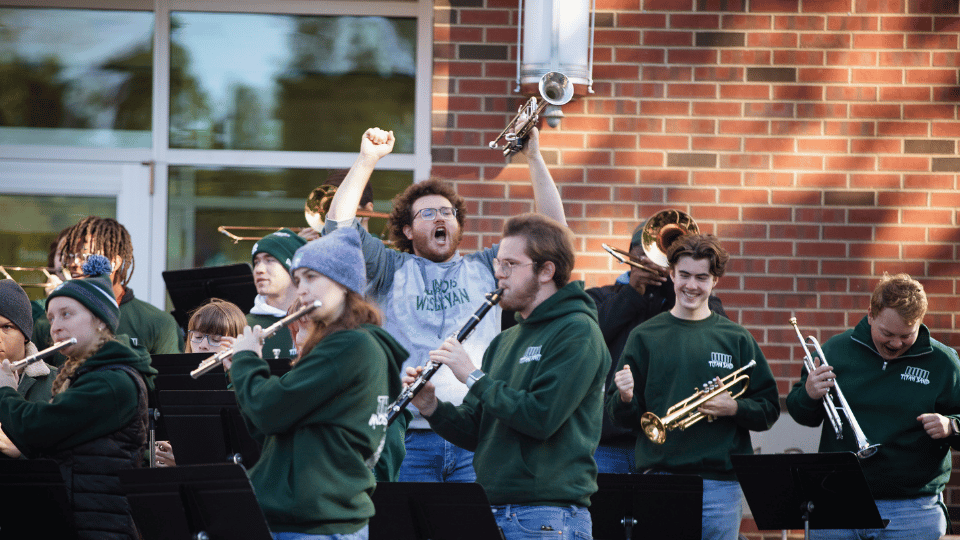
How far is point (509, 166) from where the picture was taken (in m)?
6.44

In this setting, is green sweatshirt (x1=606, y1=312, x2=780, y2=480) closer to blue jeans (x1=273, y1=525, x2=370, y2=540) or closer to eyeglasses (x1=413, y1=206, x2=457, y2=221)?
eyeglasses (x1=413, y1=206, x2=457, y2=221)

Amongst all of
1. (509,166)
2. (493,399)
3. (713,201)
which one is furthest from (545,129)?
(493,399)

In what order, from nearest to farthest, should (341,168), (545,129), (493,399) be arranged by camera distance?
(493,399), (545,129), (341,168)

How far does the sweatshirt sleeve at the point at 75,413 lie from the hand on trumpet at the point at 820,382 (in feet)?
10.6

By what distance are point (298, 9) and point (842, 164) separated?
372 centimetres

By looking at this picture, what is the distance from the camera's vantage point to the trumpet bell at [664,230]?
18.6 feet

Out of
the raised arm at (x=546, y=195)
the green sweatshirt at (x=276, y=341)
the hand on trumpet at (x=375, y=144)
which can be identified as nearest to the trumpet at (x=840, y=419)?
the raised arm at (x=546, y=195)

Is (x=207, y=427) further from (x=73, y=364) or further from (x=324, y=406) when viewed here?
(x=324, y=406)

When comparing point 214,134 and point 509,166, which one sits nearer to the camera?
point 509,166

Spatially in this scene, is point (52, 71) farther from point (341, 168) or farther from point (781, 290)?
point (781, 290)

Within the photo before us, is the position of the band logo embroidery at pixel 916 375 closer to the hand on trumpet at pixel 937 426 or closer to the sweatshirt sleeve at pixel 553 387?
the hand on trumpet at pixel 937 426

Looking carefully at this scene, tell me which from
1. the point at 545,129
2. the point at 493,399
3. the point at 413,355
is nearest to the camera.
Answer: the point at 493,399

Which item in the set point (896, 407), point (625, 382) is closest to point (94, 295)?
point (625, 382)

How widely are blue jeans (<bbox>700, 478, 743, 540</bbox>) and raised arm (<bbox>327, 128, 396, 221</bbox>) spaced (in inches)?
84.5
